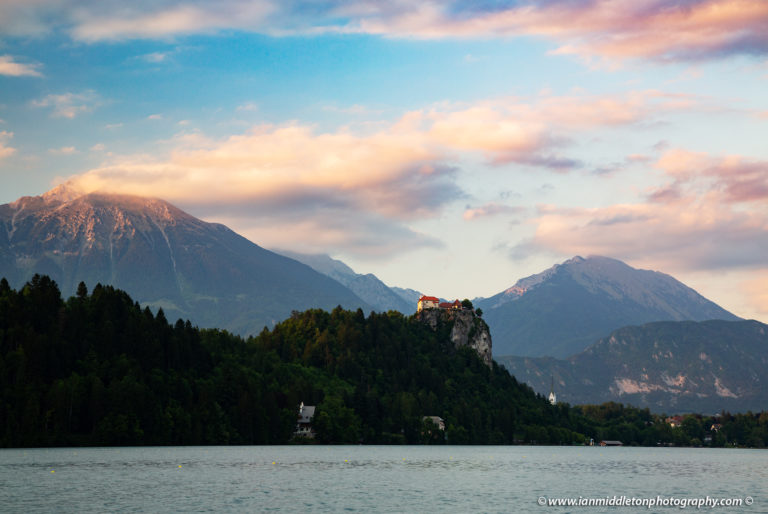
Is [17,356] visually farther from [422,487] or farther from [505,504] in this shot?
[505,504]

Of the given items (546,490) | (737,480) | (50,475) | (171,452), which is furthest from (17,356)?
(737,480)

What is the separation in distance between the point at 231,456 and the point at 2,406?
5059cm

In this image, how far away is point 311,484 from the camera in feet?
397

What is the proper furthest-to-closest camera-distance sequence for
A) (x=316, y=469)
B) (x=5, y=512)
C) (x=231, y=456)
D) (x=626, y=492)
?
(x=231, y=456), (x=316, y=469), (x=626, y=492), (x=5, y=512)

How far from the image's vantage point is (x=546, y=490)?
120188mm

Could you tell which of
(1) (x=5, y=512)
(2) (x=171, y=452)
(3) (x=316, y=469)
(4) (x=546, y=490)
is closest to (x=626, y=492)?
(4) (x=546, y=490)

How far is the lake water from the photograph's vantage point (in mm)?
96375

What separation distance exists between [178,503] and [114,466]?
159 ft

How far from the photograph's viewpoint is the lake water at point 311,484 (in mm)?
96375

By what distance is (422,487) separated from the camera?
12100cm

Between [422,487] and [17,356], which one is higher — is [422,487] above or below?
below

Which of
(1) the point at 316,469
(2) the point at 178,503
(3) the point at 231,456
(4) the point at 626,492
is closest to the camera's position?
(2) the point at 178,503

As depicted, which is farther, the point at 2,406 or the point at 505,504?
the point at 2,406

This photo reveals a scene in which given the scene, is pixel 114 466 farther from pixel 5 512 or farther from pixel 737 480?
pixel 737 480
